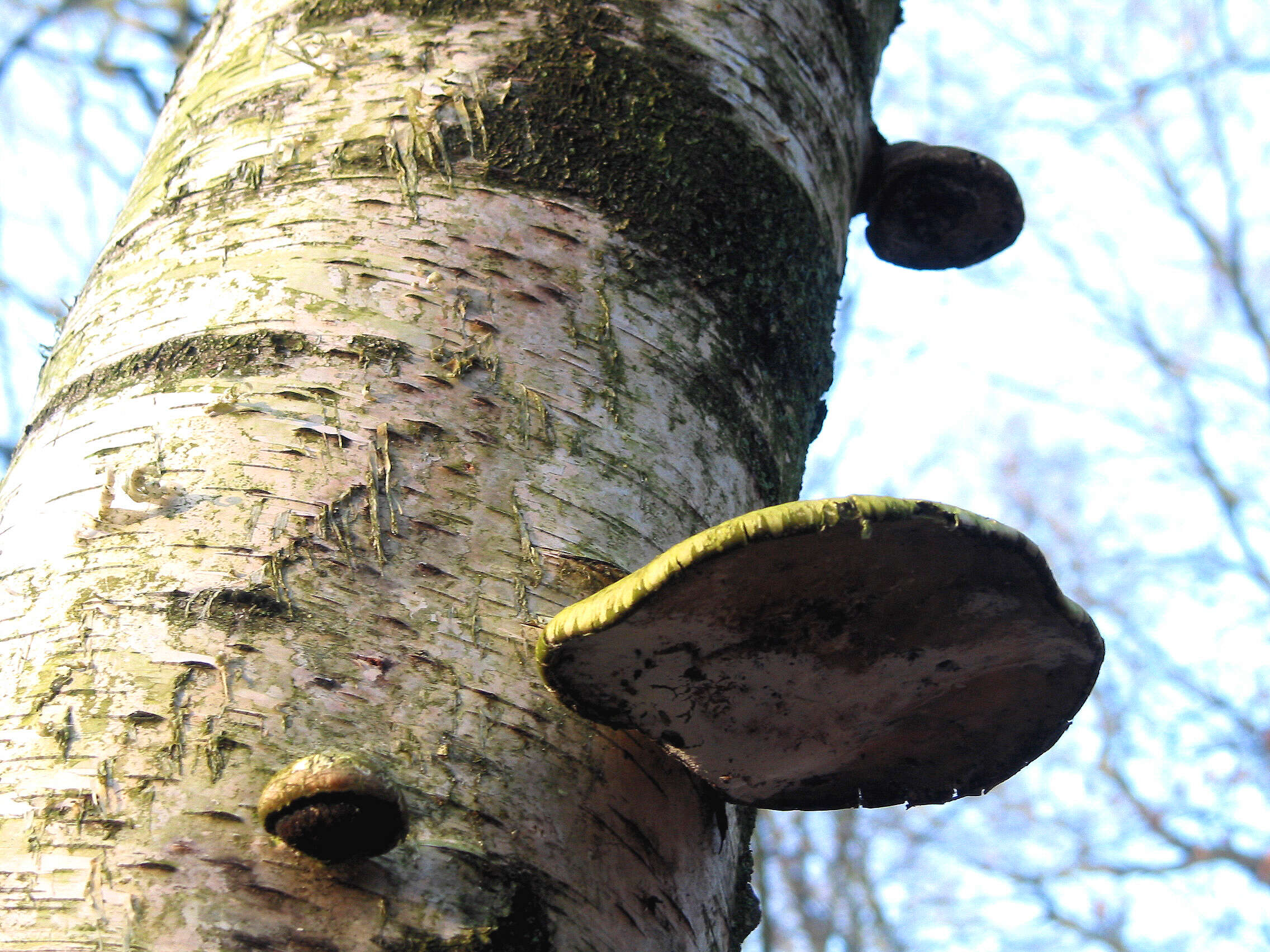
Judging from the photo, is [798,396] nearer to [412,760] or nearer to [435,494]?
[435,494]

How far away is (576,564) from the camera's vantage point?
1489 mm

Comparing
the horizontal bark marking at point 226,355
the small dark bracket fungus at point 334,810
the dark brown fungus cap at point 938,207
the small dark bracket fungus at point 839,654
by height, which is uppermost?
the dark brown fungus cap at point 938,207

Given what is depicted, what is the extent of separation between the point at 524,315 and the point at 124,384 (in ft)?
1.89

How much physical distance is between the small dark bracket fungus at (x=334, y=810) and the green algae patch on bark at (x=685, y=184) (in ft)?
2.76

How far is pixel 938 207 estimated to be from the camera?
2.80m

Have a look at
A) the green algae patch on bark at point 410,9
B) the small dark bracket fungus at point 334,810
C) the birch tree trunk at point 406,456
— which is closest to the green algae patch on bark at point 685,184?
the birch tree trunk at point 406,456

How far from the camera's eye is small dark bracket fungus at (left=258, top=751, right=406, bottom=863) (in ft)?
3.68

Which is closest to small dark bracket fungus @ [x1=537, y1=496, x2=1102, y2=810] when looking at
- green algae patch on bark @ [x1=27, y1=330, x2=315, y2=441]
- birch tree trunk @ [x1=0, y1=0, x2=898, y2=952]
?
birch tree trunk @ [x1=0, y1=0, x2=898, y2=952]

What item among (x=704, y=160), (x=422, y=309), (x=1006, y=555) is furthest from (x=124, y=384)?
(x=1006, y=555)

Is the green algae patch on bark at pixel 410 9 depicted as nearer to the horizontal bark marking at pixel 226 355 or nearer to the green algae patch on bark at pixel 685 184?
the green algae patch on bark at pixel 685 184

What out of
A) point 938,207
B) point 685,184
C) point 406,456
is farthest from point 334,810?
point 938,207

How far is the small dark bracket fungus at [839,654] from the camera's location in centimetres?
126

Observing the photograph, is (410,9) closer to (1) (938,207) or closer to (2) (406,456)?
(2) (406,456)

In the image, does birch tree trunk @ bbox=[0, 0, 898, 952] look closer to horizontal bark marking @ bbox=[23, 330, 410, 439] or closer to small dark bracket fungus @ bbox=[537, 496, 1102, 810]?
horizontal bark marking @ bbox=[23, 330, 410, 439]
